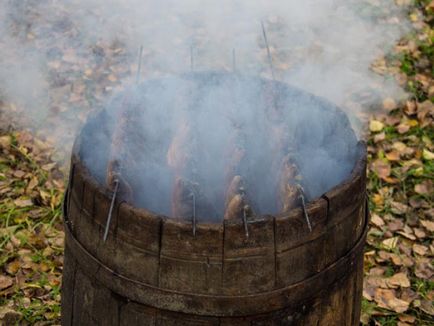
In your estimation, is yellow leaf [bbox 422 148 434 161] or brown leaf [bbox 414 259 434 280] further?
yellow leaf [bbox 422 148 434 161]

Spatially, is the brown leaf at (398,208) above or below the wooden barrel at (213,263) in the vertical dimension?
below

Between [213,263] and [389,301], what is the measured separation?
85.8 inches

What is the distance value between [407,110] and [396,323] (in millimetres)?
2388

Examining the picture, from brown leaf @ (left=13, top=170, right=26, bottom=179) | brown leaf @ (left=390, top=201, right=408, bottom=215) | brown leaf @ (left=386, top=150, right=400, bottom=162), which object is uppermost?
brown leaf @ (left=13, top=170, right=26, bottom=179)

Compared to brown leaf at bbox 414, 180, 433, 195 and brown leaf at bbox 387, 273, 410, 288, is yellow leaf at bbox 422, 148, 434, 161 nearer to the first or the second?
brown leaf at bbox 414, 180, 433, 195

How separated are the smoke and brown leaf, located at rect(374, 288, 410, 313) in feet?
6.49

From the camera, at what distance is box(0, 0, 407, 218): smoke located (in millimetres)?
5953

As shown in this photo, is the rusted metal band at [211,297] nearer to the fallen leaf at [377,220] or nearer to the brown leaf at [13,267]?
the brown leaf at [13,267]

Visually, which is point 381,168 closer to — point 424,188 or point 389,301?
point 424,188

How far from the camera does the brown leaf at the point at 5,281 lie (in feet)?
→ 13.4

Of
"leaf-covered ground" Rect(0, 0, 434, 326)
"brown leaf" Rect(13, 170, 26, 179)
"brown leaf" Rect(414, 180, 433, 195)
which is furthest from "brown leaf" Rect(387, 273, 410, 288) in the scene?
"brown leaf" Rect(13, 170, 26, 179)

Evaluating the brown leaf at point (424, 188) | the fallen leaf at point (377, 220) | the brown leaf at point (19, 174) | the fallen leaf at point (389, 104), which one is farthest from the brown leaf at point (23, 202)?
the fallen leaf at point (389, 104)

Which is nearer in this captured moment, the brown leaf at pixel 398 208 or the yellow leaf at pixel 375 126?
the brown leaf at pixel 398 208

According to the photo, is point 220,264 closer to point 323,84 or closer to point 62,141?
point 62,141
